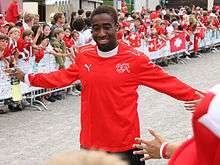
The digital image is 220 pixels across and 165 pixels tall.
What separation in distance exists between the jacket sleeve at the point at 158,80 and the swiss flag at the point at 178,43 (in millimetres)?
15080

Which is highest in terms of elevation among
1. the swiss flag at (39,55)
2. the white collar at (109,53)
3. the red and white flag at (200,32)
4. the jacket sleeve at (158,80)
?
the white collar at (109,53)

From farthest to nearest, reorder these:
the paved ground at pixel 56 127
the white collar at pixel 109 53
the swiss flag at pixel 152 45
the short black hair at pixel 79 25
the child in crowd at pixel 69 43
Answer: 1. the swiss flag at pixel 152 45
2. the short black hair at pixel 79 25
3. the child in crowd at pixel 69 43
4. the paved ground at pixel 56 127
5. the white collar at pixel 109 53

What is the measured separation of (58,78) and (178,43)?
15732 millimetres

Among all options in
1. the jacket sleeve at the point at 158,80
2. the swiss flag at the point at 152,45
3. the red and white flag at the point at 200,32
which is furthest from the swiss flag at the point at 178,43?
the jacket sleeve at the point at 158,80

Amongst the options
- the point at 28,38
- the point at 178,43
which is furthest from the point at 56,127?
the point at 178,43

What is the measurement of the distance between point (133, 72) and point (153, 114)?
6.19 metres

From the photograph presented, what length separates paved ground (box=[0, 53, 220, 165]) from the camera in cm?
774

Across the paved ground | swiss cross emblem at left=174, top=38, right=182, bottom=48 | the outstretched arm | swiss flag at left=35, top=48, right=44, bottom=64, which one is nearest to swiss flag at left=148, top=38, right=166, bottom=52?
swiss cross emblem at left=174, top=38, right=182, bottom=48

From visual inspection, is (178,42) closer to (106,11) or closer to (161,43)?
(161,43)

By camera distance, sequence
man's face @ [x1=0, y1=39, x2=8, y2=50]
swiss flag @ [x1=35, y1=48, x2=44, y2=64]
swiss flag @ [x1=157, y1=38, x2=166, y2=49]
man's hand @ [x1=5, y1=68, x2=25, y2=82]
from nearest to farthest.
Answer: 1. man's hand @ [x1=5, y1=68, x2=25, y2=82]
2. man's face @ [x1=0, y1=39, x2=8, y2=50]
3. swiss flag @ [x1=35, y1=48, x2=44, y2=64]
4. swiss flag @ [x1=157, y1=38, x2=166, y2=49]

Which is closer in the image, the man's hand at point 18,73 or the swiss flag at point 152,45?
the man's hand at point 18,73

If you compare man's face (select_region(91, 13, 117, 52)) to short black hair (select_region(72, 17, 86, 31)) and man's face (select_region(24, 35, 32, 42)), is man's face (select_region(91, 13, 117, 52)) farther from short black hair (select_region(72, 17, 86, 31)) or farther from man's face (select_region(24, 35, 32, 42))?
short black hair (select_region(72, 17, 86, 31))

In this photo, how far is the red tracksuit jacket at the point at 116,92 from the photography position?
4.09 metres

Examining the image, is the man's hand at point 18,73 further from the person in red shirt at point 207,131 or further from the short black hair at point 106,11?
the person in red shirt at point 207,131
